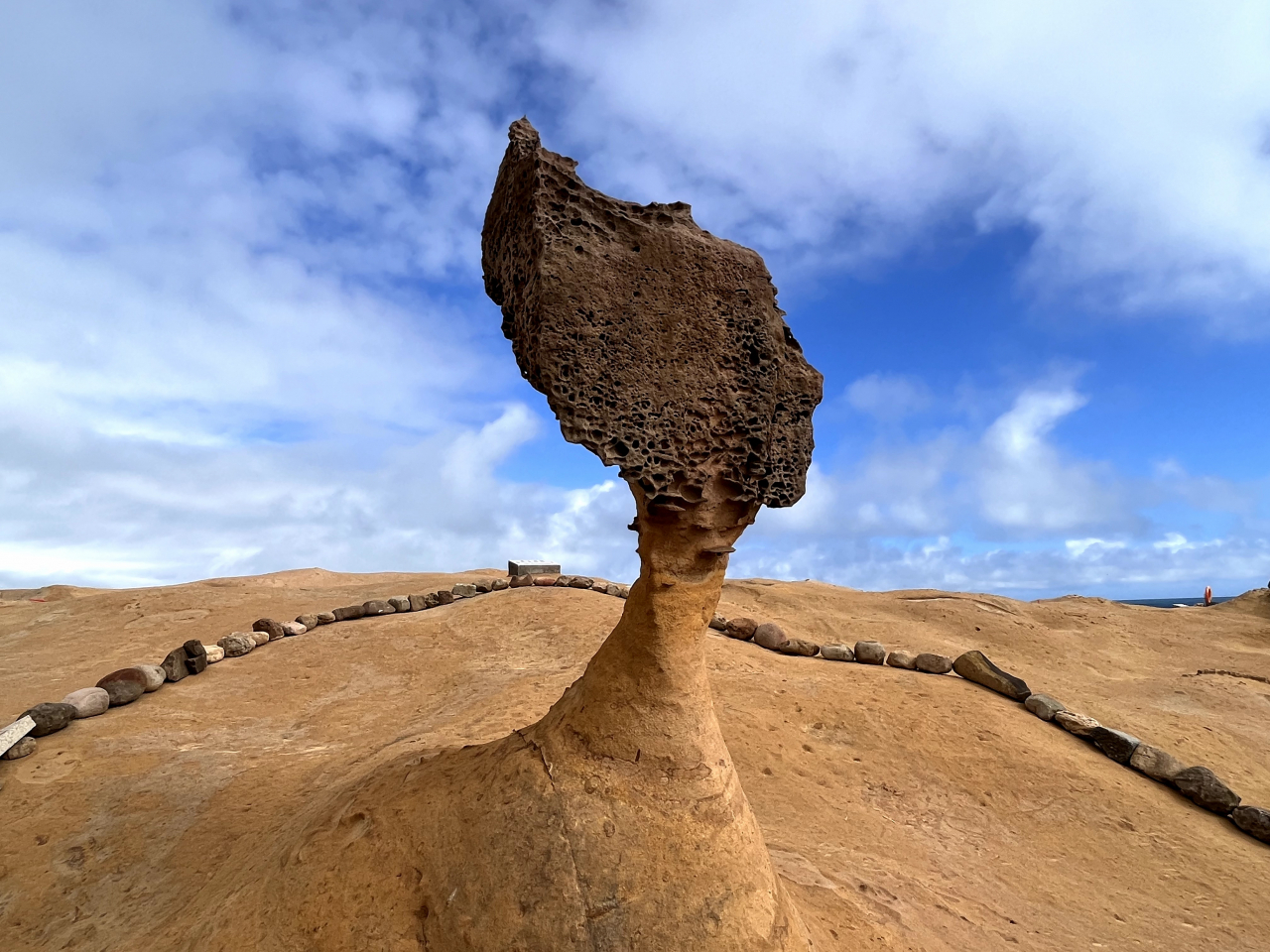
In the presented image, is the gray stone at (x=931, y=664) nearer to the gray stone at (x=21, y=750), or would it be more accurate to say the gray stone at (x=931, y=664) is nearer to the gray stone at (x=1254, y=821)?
the gray stone at (x=1254, y=821)

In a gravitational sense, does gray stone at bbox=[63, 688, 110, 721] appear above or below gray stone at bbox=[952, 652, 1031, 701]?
below

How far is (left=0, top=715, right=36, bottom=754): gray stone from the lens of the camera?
5328mm

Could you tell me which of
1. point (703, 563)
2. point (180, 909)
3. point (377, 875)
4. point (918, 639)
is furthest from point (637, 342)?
point (918, 639)

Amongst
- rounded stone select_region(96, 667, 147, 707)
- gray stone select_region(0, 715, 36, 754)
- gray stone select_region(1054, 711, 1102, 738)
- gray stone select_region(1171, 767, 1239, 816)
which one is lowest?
gray stone select_region(1171, 767, 1239, 816)

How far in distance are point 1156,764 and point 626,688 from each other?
18.2 ft

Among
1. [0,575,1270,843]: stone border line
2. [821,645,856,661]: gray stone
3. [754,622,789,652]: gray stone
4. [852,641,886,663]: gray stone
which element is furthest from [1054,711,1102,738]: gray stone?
[754,622,789,652]: gray stone

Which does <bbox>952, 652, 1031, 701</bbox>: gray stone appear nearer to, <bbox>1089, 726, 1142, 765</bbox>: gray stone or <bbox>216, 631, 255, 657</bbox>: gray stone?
<bbox>1089, 726, 1142, 765</bbox>: gray stone

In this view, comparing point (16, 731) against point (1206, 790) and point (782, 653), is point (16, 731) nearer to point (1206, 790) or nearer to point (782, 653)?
point (782, 653)

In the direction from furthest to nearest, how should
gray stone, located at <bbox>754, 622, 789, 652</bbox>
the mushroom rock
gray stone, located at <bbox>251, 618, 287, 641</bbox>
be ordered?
gray stone, located at <bbox>251, 618, 287, 641</bbox>, gray stone, located at <bbox>754, 622, 789, 652</bbox>, the mushroom rock

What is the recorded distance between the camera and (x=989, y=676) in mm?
7375

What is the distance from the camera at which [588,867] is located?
2.91 m

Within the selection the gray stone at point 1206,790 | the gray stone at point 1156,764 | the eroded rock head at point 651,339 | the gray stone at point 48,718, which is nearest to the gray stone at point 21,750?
the gray stone at point 48,718

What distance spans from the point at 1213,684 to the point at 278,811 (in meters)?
10.3

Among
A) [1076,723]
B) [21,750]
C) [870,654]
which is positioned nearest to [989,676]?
[1076,723]
